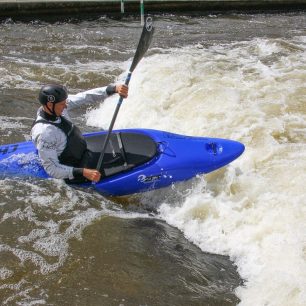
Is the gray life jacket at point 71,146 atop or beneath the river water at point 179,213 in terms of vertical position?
atop

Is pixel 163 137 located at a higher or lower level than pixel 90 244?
higher

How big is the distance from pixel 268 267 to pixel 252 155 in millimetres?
1586

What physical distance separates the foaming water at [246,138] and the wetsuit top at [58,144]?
91 centimetres

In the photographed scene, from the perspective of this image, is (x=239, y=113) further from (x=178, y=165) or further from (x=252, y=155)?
(x=178, y=165)

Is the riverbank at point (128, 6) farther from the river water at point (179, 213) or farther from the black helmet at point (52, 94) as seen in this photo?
the black helmet at point (52, 94)

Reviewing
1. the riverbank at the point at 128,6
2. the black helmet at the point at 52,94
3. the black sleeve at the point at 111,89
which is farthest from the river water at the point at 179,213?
the riverbank at the point at 128,6

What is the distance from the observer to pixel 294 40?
29.4 feet

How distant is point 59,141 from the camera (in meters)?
3.74

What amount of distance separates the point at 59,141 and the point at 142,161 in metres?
0.76

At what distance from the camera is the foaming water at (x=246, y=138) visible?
3322 millimetres

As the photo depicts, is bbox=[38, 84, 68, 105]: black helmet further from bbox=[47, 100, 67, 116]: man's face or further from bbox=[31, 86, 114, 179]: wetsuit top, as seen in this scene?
bbox=[31, 86, 114, 179]: wetsuit top

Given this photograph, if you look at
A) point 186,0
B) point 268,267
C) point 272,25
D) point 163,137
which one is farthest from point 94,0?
point 268,267

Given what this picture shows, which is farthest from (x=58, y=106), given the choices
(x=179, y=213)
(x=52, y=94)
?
(x=179, y=213)

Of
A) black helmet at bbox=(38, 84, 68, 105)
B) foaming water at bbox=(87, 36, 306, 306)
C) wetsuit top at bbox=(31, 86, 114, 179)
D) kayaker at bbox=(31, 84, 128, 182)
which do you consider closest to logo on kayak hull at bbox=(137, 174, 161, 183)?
foaming water at bbox=(87, 36, 306, 306)
